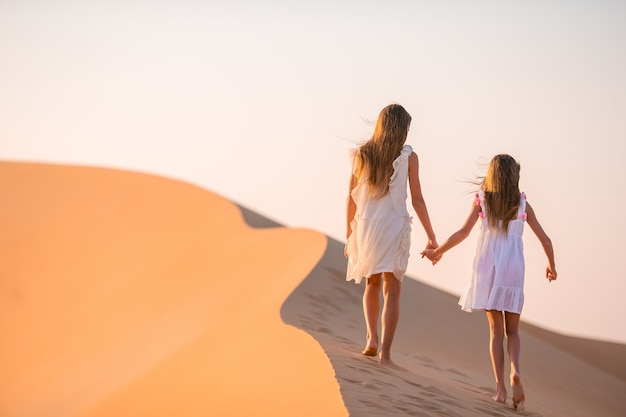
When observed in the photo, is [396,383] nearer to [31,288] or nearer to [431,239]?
[431,239]

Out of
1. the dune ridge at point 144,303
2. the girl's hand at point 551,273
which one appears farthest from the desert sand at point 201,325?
the girl's hand at point 551,273

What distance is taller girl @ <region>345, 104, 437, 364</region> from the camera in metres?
7.87

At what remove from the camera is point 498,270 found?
8.07 m

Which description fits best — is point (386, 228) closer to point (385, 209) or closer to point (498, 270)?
point (385, 209)

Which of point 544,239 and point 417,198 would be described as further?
point 544,239

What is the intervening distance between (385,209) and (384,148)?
497 millimetres

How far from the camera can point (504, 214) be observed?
812cm

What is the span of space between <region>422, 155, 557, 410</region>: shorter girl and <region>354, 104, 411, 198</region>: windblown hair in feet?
2.79

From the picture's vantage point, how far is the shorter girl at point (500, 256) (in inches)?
317

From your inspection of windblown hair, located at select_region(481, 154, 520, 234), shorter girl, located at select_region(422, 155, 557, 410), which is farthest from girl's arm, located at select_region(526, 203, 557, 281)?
windblown hair, located at select_region(481, 154, 520, 234)

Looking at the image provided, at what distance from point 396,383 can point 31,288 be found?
11.1 meters

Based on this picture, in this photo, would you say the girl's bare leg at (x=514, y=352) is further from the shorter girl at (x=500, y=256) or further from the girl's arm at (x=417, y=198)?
the girl's arm at (x=417, y=198)

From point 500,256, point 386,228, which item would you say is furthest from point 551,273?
point 386,228

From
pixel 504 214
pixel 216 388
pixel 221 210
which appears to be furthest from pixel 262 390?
pixel 221 210
